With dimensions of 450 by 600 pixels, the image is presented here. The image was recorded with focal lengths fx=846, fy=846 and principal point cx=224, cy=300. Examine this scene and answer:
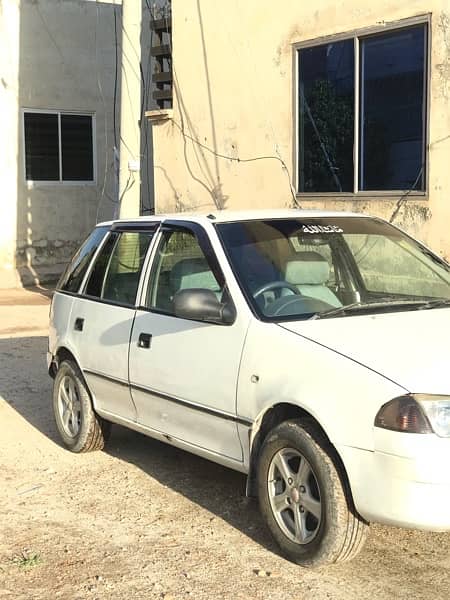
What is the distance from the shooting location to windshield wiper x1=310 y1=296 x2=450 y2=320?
4.46m

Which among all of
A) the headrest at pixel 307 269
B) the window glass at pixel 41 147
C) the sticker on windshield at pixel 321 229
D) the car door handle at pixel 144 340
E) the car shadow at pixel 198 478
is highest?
the window glass at pixel 41 147

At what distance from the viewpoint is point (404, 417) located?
3568mm

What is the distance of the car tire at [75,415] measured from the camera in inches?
234

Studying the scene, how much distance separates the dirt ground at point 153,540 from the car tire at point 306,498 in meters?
0.14

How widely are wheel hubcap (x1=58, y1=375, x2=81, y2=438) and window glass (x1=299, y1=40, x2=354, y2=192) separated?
4626 mm

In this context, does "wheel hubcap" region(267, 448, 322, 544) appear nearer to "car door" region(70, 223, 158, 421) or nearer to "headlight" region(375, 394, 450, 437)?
"headlight" region(375, 394, 450, 437)

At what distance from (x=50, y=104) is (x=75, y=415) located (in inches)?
472

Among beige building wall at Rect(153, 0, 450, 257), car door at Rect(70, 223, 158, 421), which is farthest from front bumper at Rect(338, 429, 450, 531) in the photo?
beige building wall at Rect(153, 0, 450, 257)

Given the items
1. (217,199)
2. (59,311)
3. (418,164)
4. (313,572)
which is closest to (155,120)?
(217,199)

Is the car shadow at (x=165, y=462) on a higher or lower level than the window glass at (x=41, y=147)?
lower

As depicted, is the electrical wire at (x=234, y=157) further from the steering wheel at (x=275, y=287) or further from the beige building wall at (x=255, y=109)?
the steering wheel at (x=275, y=287)

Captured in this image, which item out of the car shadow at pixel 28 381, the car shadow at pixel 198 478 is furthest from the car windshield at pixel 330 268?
the car shadow at pixel 28 381

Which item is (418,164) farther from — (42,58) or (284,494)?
(42,58)

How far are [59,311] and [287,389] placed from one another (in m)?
2.75
